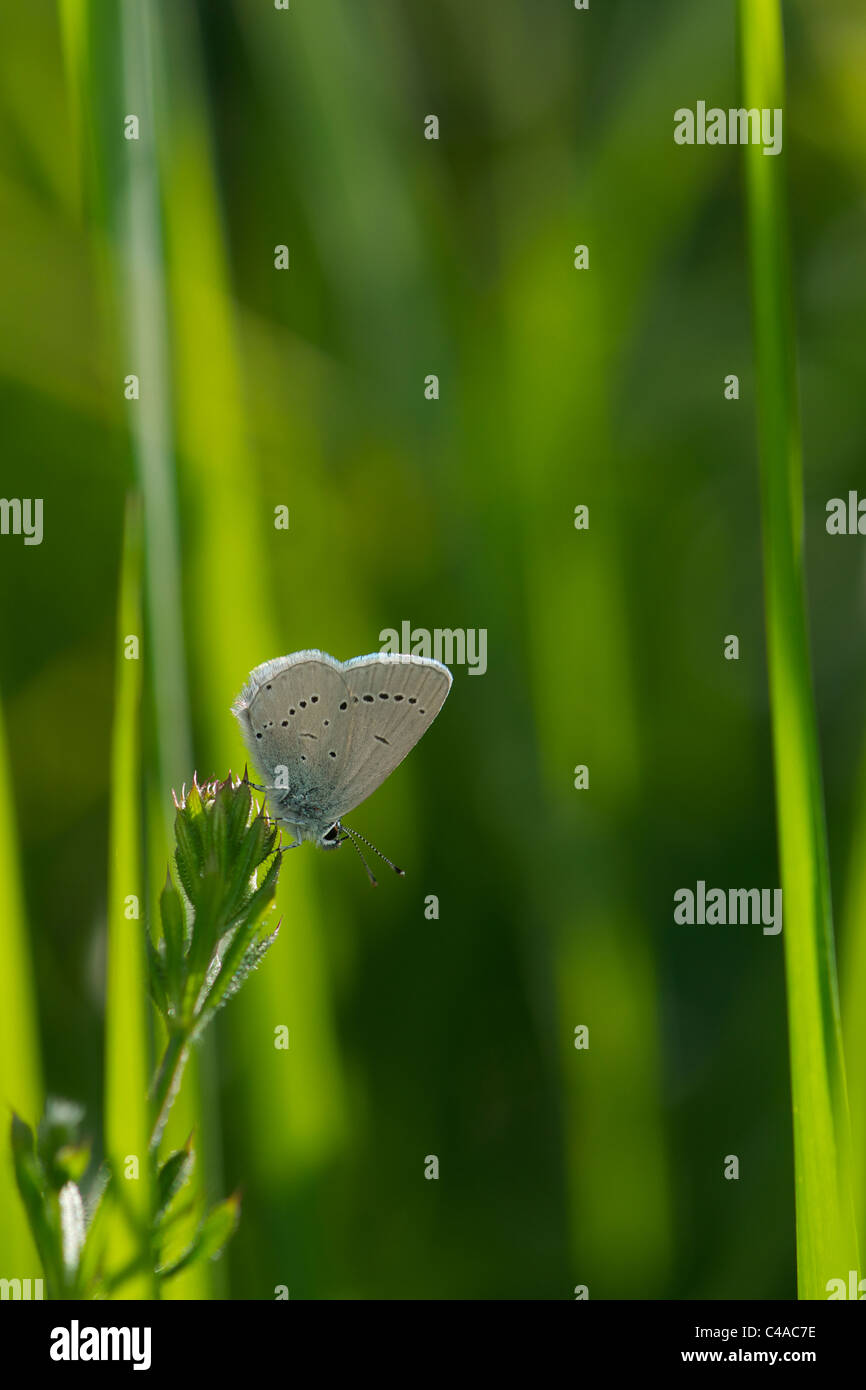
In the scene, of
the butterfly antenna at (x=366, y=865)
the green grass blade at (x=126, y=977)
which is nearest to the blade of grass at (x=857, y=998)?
the butterfly antenna at (x=366, y=865)

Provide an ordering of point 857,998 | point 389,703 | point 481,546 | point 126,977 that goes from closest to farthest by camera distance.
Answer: point 126,977, point 389,703, point 857,998, point 481,546

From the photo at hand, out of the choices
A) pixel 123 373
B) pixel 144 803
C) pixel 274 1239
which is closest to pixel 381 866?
pixel 144 803

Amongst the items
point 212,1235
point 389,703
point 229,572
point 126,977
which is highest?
point 229,572

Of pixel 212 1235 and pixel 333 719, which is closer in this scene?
pixel 212 1235

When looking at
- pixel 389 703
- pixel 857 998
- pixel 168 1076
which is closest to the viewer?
pixel 168 1076

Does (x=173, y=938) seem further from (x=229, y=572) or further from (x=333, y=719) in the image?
(x=229, y=572)

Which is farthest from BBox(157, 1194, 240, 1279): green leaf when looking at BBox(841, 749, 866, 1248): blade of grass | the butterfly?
BBox(841, 749, 866, 1248): blade of grass

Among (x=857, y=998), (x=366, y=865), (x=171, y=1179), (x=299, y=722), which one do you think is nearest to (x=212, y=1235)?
(x=171, y=1179)

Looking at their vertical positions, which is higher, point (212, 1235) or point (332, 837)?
point (332, 837)

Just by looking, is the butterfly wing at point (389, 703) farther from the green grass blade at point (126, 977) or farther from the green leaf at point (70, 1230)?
the green leaf at point (70, 1230)
